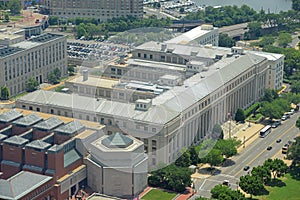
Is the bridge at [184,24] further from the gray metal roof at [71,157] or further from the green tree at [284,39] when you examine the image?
the gray metal roof at [71,157]

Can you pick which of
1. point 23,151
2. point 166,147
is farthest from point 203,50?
point 23,151

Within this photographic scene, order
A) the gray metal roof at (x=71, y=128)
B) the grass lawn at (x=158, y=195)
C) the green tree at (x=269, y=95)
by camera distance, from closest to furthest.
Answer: the grass lawn at (x=158, y=195) < the gray metal roof at (x=71, y=128) < the green tree at (x=269, y=95)

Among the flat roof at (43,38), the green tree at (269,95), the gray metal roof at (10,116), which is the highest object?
the flat roof at (43,38)

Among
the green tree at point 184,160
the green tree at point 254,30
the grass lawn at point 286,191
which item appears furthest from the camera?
the green tree at point 254,30

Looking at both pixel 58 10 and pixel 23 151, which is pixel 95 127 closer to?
pixel 23 151

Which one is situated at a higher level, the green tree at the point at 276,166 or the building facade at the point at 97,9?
the building facade at the point at 97,9

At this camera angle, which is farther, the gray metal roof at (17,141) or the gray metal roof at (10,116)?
the gray metal roof at (10,116)

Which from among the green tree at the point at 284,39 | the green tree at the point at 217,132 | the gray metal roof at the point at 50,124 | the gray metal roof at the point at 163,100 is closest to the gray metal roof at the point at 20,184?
the gray metal roof at the point at 50,124
